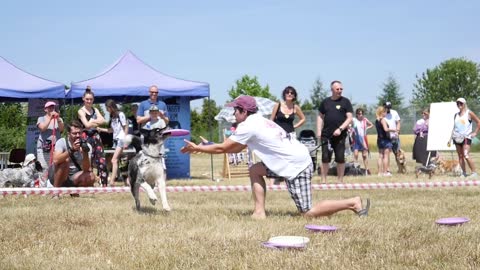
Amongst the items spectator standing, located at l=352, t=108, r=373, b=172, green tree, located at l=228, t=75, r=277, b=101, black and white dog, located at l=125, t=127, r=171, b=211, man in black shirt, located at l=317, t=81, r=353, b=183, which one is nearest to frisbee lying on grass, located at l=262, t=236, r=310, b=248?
black and white dog, located at l=125, t=127, r=171, b=211

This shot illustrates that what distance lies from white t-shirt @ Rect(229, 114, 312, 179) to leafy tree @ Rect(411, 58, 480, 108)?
63.7 metres

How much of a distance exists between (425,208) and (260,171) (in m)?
2.06

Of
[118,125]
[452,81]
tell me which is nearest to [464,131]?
[118,125]

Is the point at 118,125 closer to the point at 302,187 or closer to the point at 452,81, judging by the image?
the point at 302,187

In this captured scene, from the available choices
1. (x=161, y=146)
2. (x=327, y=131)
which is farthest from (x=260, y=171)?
(x=327, y=131)

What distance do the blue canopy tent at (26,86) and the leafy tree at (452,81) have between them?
193 feet

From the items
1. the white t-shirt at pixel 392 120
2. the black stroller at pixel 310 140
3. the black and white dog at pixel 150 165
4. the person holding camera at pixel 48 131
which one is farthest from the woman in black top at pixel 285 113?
the white t-shirt at pixel 392 120

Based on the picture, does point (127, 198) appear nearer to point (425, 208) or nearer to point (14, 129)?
point (425, 208)

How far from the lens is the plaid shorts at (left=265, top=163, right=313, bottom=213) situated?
614 centimetres

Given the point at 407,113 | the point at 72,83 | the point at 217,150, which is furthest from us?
the point at 407,113

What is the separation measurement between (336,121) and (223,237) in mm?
5955

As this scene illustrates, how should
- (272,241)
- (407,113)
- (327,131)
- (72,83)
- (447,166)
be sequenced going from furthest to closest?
(407,113), (447,166), (72,83), (327,131), (272,241)

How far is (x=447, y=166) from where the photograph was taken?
14266 mm

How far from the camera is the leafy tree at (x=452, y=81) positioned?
221 feet
